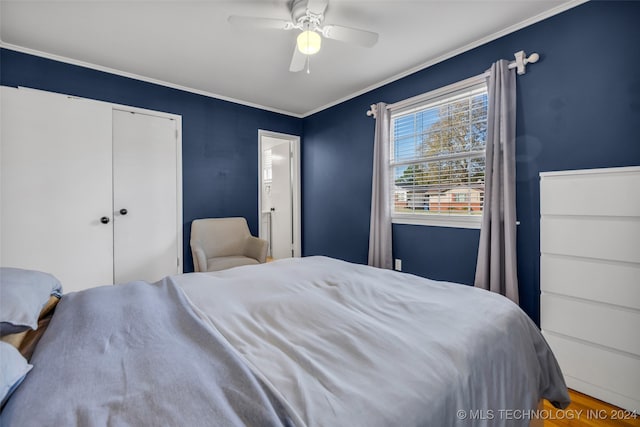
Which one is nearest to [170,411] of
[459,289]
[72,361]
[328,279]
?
[72,361]

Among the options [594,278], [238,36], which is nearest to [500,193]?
[594,278]

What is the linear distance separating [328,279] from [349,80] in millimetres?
2569

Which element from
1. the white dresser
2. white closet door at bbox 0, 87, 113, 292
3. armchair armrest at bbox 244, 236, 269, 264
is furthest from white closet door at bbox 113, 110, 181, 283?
the white dresser

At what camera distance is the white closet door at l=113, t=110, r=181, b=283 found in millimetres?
3051

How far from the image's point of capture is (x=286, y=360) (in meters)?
0.85

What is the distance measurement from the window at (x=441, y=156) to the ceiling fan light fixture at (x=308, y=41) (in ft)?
4.83

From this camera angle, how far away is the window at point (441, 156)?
2.58 m

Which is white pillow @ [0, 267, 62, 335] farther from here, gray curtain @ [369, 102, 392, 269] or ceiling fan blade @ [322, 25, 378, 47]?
gray curtain @ [369, 102, 392, 269]

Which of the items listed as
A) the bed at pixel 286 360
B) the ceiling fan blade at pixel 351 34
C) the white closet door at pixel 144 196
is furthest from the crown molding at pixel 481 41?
the white closet door at pixel 144 196

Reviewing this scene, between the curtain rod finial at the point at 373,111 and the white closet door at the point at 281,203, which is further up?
the curtain rod finial at the point at 373,111

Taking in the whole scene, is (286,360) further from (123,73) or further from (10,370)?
(123,73)

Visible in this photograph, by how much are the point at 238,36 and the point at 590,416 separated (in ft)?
11.9

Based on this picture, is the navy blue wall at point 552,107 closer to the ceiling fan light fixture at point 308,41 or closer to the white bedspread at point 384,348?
the white bedspread at point 384,348

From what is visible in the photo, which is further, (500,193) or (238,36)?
(238,36)
